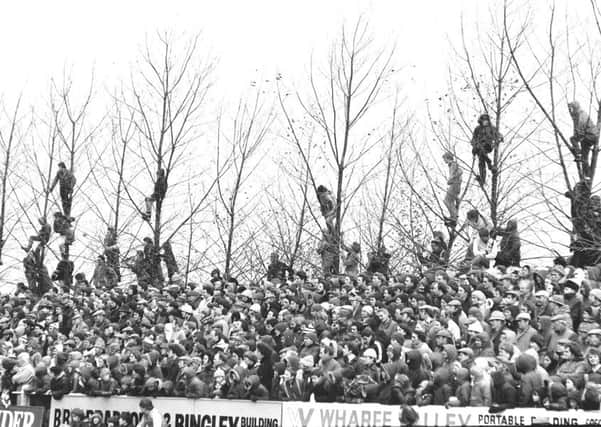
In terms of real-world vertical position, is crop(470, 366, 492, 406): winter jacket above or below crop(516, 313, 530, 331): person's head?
below

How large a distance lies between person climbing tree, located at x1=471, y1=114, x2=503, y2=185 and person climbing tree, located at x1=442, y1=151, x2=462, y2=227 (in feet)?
1.90

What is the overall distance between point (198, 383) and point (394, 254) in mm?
22871

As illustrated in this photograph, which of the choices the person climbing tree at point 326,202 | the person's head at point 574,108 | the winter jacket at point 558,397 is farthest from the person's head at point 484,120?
the winter jacket at point 558,397

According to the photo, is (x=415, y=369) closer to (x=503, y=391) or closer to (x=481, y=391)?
(x=481, y=391)

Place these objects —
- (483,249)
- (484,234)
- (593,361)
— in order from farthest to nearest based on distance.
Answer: (483,249), (484,234), (593,361)

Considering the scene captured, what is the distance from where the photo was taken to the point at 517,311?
702 inches

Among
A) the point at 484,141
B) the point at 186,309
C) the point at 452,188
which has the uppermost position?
the point at 484,141

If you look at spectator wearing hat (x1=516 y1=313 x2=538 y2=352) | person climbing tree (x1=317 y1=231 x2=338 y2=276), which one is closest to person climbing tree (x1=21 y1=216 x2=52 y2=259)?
person climbing tree (x1=317 y1=231 x2=338 y2=276)

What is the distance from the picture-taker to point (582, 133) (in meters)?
24.6

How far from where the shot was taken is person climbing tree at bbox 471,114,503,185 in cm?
2709

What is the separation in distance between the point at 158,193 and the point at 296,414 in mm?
20643

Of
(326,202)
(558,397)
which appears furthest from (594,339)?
(326,202)

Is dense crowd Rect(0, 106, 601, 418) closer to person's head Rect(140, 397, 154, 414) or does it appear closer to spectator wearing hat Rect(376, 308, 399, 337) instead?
spectator wearing hat Rect(376, 308, 399, 337)

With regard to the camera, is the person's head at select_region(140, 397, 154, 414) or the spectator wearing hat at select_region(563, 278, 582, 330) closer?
the person's head at select_region(140, 397, 154, 414)
